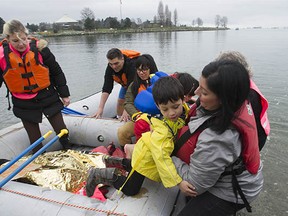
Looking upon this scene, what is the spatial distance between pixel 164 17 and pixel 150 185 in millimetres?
78827

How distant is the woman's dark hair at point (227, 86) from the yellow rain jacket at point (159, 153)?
0.34 meters

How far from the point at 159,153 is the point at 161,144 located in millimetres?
53

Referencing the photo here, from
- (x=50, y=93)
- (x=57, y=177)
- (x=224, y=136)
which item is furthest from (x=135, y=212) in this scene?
(x=50, y=93)

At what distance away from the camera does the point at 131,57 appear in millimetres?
3104

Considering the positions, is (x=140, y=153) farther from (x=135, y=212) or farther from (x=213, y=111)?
(x=213, y=111)

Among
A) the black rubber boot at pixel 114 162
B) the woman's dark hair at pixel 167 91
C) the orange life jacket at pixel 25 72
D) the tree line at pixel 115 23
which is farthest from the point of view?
the tree line at pixel 115 23

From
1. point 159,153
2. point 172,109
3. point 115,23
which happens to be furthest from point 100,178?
point 115,23

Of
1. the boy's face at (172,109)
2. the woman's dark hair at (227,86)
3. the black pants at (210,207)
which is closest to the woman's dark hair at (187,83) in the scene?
the boy's face at (172,109)

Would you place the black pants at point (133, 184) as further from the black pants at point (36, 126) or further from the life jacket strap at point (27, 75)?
the life jacket strap at point (27, 75)

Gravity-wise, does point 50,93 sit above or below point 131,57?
below

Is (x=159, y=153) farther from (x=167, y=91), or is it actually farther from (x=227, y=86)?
(x=227, y=86)

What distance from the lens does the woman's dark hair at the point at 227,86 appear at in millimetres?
1157

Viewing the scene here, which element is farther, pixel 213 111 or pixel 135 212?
pixel 135 212

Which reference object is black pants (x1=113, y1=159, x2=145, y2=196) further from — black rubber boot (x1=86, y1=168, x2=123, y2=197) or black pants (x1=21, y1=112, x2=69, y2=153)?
black pants (x1=21, y1=112, x2=69, y2=153)
